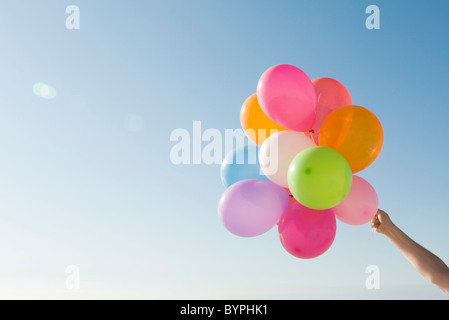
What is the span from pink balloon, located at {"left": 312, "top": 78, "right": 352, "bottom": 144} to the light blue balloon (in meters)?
0.57

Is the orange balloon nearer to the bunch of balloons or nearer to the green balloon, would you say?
the bunch of balloons

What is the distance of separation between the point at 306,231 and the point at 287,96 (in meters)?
1.13

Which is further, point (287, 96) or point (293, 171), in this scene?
point (287, 96)

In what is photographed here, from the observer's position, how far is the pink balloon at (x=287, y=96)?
355cm

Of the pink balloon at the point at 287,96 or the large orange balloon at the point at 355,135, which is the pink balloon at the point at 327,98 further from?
the large orange balloon at the point at 355,135

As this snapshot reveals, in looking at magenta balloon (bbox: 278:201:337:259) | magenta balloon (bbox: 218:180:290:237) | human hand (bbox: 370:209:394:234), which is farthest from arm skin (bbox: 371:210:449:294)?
magenta balloon (bbox: 218:180:290:237)

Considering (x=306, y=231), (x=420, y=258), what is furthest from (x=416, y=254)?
(x=306, y=231)

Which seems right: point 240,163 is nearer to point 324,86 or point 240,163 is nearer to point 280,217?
point 280,217

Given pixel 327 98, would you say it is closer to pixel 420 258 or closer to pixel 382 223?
pixel 382 223

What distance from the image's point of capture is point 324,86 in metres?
3.90

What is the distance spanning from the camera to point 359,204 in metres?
3.48
